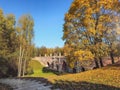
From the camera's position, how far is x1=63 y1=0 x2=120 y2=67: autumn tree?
3134cm

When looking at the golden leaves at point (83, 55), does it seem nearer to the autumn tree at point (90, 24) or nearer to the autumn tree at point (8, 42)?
the autumn tree at point (90, 24)

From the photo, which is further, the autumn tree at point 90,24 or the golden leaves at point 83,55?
the autumn tree at point 90,24

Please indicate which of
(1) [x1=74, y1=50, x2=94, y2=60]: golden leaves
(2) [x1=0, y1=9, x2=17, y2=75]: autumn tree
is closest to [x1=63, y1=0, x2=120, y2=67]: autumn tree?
(1) [x1=74, y1=50, x2=94, y2=60]: golden leaves

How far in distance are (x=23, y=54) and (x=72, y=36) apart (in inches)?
772

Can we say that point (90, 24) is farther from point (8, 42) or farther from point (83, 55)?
point (8, 42)

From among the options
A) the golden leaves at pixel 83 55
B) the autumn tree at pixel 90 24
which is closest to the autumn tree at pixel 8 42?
the autumn tree at pixel 90 24

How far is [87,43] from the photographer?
3181cm

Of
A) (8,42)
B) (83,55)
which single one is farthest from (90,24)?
(8,42)

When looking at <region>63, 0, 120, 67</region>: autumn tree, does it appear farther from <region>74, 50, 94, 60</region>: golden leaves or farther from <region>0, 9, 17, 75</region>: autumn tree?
<region>0, 9, 17, 75</region>: autumn tree

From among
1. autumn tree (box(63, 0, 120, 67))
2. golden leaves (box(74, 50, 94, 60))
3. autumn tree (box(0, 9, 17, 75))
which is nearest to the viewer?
golden leaves (box(74, 50, 94, 60))

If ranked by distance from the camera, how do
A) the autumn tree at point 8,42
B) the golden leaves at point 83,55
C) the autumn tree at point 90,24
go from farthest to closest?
the autumn tree at point 8,42 < the autumn tree at point 90,24 < the golden leaves at point 83,55

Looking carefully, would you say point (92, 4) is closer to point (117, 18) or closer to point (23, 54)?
point (117, 18)

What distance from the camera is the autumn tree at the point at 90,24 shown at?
31.3m

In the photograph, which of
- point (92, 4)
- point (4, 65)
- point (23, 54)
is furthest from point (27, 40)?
point (92, 4)
